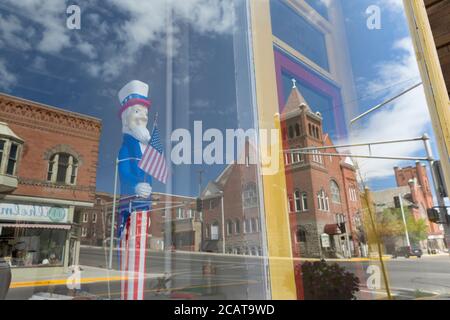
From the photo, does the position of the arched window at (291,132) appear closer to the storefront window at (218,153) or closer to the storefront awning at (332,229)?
the storefront window at (218,153)

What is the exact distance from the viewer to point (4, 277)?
2.08 meters

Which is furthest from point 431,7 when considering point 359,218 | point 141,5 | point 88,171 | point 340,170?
point 88,171

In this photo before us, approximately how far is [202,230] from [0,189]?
1.59m

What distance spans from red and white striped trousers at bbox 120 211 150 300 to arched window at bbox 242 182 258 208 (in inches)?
34.1

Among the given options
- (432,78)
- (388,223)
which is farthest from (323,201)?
(432,78)

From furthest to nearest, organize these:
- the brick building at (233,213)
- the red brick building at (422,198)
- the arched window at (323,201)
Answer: the arched window at (323,201) → the brick building at (233,213) → the red brick building at (422,198)

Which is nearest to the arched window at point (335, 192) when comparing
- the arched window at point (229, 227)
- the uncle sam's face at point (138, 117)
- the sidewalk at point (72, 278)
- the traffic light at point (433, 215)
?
the traffic light at point (433, 215)

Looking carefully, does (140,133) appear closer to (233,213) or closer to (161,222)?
(161,222)

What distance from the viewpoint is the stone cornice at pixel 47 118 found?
2.45 meters

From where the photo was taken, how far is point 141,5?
3059 mm

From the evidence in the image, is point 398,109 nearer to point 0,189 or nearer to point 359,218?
point 359,218

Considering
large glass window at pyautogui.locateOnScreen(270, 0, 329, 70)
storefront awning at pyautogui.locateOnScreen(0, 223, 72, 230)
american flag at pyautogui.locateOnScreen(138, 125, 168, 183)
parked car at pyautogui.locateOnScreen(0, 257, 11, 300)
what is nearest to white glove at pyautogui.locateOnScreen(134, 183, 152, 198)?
american flag at pyautogui.locateOnScreen(138, 125, 168, 183)

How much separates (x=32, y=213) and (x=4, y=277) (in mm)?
501

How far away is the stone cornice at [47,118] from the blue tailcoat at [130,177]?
28 cm
